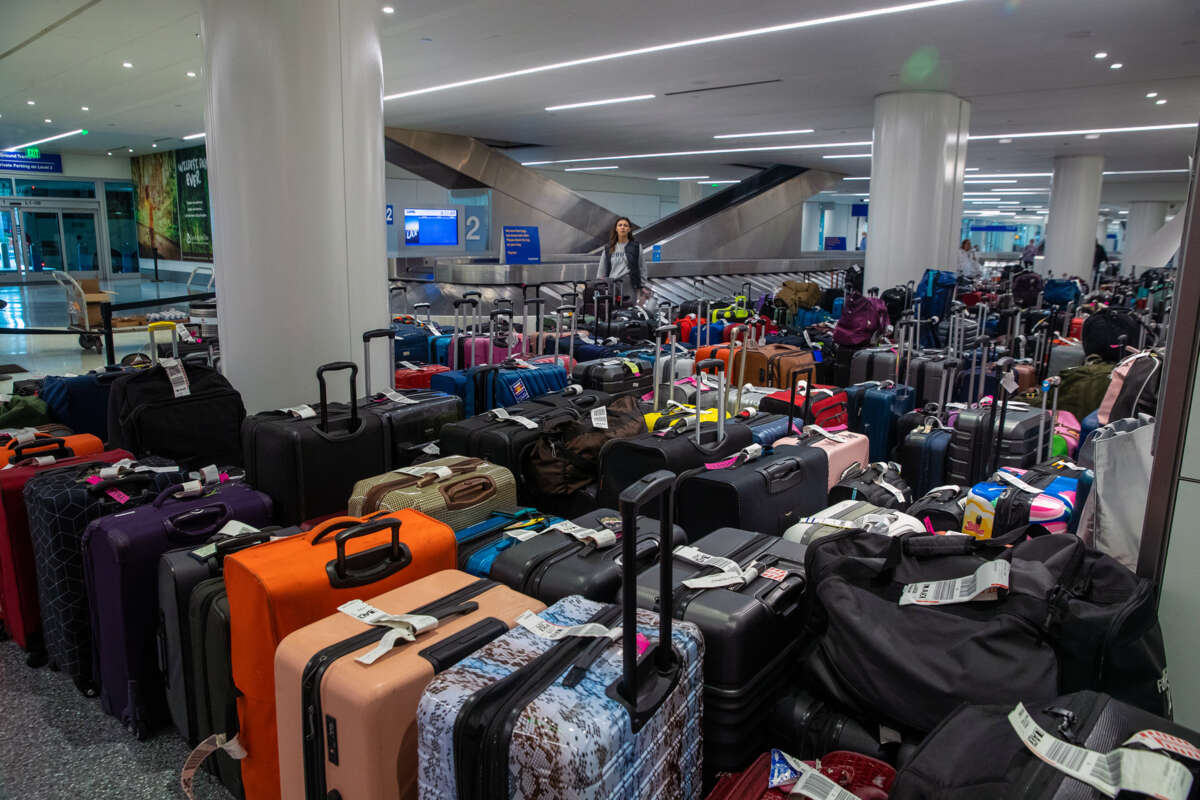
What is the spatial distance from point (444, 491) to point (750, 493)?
43.1 inches

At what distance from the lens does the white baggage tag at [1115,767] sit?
3.80 ft

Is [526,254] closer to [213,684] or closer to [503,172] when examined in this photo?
[503,172]

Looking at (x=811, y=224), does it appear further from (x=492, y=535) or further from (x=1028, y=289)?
(x=492, y=535)

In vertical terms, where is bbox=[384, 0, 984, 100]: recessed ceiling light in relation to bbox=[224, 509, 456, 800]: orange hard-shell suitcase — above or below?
above

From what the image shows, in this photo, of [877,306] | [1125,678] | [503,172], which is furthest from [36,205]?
[1125,678]

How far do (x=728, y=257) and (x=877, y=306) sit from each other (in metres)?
15.0

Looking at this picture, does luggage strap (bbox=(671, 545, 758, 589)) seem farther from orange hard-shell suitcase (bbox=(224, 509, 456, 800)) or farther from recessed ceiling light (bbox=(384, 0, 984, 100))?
recessed ceiling light (bbox=(384, 0, 984, 100))

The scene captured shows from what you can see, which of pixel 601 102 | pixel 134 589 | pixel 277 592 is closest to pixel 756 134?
pixel 601 102

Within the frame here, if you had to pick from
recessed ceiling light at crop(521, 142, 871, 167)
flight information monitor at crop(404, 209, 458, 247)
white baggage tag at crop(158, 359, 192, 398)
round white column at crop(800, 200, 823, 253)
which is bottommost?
white baggage tag at crop(158, 359, 192, 398)

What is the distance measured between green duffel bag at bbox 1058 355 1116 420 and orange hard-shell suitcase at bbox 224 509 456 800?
486 cm

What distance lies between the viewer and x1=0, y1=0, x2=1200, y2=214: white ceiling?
7430 mm

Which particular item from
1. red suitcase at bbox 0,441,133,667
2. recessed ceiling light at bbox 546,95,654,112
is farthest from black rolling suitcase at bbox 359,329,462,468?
recessed ceiling light at bbox 546,95,654,112

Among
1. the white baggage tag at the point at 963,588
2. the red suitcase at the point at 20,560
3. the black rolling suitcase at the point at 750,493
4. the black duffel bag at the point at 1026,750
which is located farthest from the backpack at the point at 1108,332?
the red suitcase at the point at 20,560

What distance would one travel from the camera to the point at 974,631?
5.36ft
